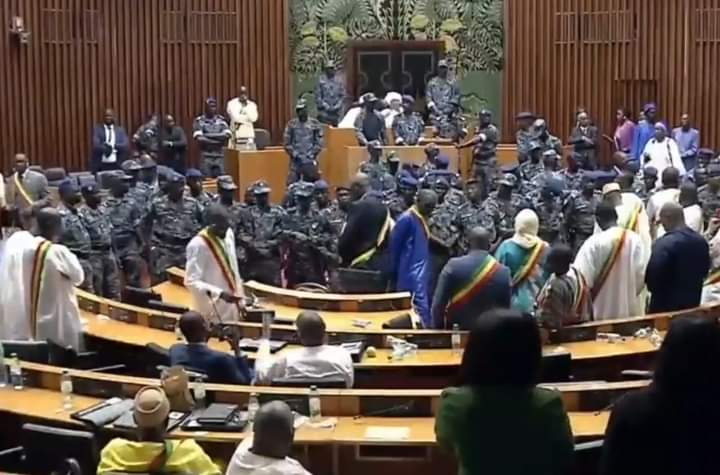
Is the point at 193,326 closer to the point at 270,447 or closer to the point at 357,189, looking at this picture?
the point at 270,447

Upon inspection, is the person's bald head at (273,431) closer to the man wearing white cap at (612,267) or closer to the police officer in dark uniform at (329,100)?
the man wearing white cap at (612,267)

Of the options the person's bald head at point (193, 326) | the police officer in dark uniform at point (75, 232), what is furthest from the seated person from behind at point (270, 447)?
the police officer in dark uniform at point (75, 232)

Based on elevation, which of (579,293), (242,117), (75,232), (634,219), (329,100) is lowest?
(579,293)

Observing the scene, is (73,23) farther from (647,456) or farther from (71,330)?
(647,456)

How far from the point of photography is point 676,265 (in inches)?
306

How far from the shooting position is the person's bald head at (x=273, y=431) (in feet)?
14.1

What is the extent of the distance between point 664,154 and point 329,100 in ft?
16.4

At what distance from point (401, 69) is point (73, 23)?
18.0 ft

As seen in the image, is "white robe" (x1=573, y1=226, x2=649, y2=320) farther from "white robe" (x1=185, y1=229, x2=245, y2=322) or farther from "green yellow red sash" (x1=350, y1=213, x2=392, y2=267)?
"white robe" (x1=185, y1=229, x2=245, y2=322)

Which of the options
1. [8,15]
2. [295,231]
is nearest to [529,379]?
[295,231]

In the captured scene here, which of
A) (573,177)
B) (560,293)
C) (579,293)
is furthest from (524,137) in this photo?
(560,293)

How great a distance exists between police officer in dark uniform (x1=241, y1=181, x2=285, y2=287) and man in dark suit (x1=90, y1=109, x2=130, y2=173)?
5859 millimetres

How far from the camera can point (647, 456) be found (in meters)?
3.38

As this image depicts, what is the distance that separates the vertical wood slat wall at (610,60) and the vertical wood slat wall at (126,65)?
396 cm
